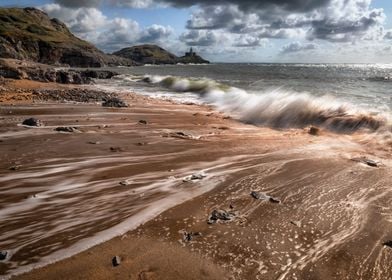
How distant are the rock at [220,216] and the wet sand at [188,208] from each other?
10 centimetres

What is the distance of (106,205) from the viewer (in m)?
5.94

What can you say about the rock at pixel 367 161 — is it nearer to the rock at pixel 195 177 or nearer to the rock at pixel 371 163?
the rock at pixel 371 163

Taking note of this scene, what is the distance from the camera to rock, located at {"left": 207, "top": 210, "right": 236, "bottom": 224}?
18.0 ft

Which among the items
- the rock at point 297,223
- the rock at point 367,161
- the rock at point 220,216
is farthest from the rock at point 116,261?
the rock at point 367,161

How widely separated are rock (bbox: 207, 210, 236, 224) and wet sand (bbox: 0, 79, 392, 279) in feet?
0.32

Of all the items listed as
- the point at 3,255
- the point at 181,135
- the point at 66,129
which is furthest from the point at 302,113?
the point at 3,255

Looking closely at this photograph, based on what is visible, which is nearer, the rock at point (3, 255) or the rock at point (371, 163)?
the rock at point (3, 255)

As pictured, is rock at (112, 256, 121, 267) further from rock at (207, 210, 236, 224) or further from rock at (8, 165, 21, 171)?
rock at (8, 165, 21, 171)

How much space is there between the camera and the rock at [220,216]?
5.47m

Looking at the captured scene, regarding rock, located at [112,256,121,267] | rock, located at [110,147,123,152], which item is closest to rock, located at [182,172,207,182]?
rock, located at [110,147,123,152]

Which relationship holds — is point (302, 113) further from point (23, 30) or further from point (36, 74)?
point (23, 30)

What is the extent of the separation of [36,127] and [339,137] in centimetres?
1027

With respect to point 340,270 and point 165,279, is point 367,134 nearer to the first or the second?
point 340,270

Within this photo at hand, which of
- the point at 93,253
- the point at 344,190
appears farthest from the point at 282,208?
the point at 93,253
